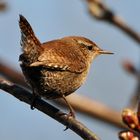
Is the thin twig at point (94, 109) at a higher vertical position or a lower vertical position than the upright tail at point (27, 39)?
lower

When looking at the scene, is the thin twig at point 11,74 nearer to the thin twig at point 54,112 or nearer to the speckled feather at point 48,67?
the speckled feather at point 48,67

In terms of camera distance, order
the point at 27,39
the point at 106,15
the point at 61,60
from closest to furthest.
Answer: the point at 27,39 → the point at 61,60 → the point at 106,15

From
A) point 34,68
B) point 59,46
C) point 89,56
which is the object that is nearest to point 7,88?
point 34,68

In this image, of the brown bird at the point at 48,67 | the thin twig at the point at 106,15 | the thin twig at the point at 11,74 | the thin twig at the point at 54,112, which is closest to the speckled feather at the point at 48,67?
the brown bird at the point at 48,67

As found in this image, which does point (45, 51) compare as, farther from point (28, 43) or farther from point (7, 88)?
point (7, 88)

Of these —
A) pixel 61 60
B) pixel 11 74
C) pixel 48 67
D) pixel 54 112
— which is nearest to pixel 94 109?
pixel 11 74

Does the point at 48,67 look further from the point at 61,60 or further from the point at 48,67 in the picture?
the point at 61,60

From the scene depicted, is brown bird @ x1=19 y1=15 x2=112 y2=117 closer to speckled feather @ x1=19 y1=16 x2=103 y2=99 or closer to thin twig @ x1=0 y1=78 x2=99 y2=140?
speckled feather @ x1=19 y1=16 x2=103 y2=99
